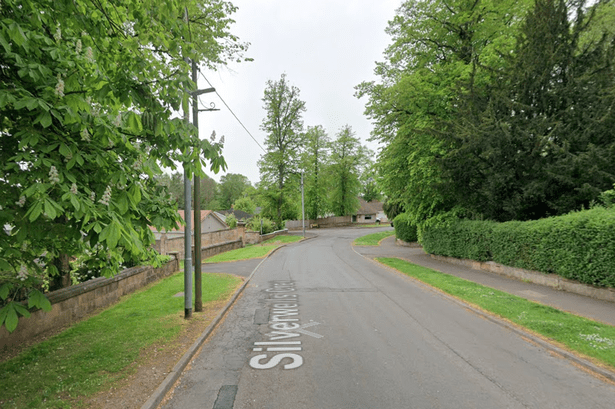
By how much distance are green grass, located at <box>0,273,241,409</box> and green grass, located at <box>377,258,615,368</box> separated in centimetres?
769

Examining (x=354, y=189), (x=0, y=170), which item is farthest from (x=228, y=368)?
(x=354, y=189)

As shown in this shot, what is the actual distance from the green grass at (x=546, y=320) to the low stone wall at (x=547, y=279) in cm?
186

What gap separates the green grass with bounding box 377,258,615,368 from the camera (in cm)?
570

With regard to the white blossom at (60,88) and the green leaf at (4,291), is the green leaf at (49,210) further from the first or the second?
the white blossom at (60,88)

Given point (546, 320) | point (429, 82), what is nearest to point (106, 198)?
point (546, 320)

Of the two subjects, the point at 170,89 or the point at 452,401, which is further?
the point at 452,401

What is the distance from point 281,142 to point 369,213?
41.2 m

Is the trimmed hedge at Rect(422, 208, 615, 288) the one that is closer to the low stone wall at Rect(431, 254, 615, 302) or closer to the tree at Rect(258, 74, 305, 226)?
the low stone wall at Rect(431, 254, 615, 302)

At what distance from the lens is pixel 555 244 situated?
33.2 ft

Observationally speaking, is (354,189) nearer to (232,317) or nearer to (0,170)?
(232,317)

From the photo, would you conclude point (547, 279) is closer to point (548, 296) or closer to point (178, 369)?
point (548, 296)

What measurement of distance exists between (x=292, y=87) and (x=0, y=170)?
137 feet

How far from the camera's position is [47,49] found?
3.42m

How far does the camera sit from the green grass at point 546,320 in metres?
5.70
